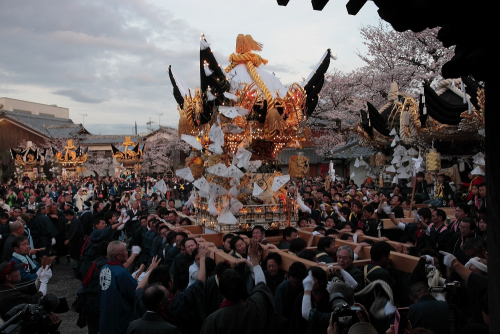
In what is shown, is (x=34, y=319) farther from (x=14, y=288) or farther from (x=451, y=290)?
(x=451, y=290)

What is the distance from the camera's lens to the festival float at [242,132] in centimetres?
730

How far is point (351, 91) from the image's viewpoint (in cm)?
2823

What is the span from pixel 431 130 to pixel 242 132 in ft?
28.6

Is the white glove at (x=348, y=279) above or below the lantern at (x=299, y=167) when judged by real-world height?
below

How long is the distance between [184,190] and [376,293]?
2439 centimetres

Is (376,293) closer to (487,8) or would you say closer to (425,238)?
(487,8)

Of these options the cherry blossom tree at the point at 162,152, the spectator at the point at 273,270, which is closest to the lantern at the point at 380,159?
the spectator at the point at 273,270

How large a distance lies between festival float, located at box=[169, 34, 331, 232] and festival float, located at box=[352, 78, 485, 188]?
4855mm

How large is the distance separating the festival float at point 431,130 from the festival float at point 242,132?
486cm

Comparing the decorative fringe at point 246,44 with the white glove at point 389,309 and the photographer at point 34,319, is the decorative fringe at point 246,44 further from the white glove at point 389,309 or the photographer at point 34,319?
the photographer at point 34,319

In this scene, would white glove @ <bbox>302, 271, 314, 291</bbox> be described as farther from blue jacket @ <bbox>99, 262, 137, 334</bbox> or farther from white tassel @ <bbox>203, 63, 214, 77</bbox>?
white tassel @ <bbox>203, 63, 214, 77</bbox>

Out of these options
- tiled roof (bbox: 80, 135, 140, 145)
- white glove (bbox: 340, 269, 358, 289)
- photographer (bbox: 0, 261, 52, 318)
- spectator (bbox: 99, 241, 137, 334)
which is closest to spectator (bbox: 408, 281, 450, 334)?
white glove (bbox: 340, 269, 358, 289)

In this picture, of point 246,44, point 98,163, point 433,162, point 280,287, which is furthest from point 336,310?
point 98,163

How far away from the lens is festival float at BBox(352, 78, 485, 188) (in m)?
12.0
